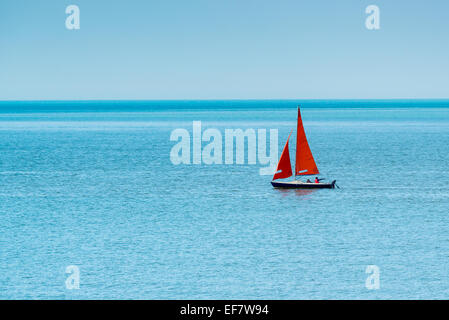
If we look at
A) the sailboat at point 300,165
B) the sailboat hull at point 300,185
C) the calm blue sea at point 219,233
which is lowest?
the calm blue sea at point 219,233

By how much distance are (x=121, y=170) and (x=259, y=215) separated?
3535 centimetres

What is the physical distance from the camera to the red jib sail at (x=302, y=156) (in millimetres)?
67438

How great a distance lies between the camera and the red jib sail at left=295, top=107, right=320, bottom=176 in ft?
221

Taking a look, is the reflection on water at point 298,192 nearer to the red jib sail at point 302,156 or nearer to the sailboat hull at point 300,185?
the sailboat hull at point 300,185

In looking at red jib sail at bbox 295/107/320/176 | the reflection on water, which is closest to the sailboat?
red jib sail at bbox 295/107/320/176

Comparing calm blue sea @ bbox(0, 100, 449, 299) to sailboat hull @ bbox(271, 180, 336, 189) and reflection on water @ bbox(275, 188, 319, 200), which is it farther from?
sailboat hull @ bbox(271, 180, 336, 189)

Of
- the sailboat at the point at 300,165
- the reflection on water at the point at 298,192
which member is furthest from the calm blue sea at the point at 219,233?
the sailboat at the point at 300,165

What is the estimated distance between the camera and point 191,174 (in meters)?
82.8

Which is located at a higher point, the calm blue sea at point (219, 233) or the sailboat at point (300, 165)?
the sailboat at point (300, 165)

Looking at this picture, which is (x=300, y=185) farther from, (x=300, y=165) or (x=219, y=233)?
(x=219, y=233)

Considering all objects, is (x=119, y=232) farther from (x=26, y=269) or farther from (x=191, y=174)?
(x=191, y=174)

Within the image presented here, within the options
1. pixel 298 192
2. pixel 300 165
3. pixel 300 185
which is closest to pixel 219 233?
pixel 300 185

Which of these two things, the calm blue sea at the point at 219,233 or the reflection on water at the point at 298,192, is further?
the reflection on water at the point at 298,192

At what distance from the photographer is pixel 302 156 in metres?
68.2
